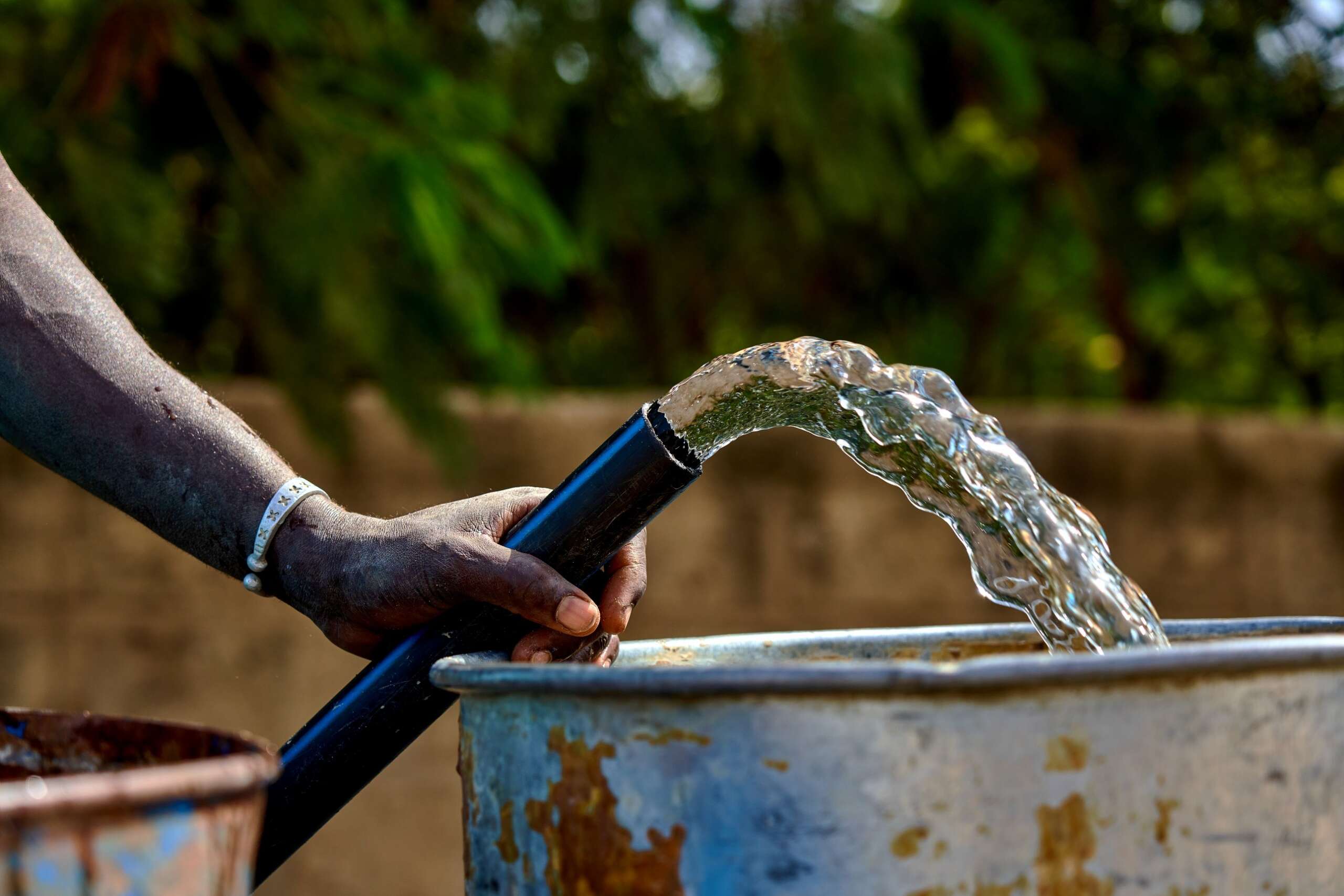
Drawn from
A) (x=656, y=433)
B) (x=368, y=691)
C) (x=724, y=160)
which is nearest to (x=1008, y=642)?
(x=656, y=433)

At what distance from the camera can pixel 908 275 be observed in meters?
4.50

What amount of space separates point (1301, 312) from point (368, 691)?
4470 mm

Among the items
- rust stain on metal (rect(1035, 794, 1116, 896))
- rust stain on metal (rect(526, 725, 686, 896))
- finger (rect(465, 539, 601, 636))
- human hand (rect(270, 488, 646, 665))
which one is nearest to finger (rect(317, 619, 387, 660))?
human hand (rect(270, 488, 646, 665))

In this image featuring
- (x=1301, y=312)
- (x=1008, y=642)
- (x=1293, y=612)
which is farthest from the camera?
(x=1301, y=312)

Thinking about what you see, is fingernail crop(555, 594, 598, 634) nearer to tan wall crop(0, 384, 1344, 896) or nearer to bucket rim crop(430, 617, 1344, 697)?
bucket rim crop(430, 617, 1344, 697)

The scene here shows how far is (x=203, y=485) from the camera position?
129 centimetres

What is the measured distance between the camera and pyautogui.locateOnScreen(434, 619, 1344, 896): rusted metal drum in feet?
2.92

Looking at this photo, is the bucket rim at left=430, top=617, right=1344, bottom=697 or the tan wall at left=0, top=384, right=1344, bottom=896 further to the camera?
the tan wall at left=0, top=384, right=1344, bottom=896

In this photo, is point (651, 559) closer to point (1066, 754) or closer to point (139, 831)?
point (1066, 754)

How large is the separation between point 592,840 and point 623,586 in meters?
0.42

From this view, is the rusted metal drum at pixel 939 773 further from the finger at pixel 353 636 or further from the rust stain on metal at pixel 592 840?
the finger at pixel 353 636

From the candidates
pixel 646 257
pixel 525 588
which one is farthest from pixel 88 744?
pixel 646 257

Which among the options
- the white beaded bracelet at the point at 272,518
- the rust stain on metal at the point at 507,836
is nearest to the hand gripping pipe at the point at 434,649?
the white beaded bracelet at the point at 272,518

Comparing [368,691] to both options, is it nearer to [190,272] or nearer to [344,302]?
[344,302]
